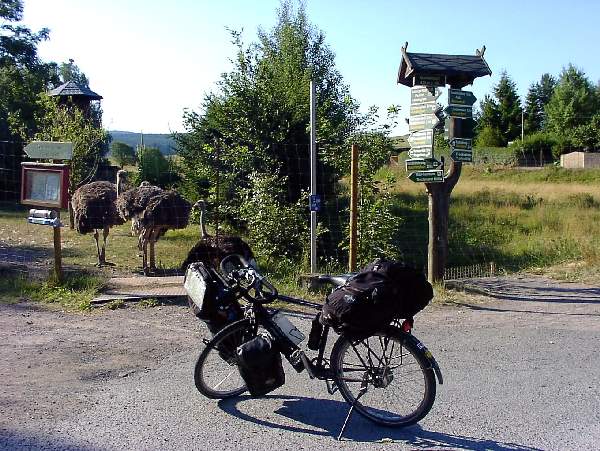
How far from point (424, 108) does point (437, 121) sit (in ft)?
→ 0.94

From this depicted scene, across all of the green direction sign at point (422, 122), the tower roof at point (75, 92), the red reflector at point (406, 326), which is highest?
the tower roof at point (75, 92)

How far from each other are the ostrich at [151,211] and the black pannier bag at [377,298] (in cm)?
630

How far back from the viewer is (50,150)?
9086mm

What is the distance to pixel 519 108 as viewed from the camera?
62.2 m

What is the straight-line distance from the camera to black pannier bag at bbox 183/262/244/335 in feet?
16.7

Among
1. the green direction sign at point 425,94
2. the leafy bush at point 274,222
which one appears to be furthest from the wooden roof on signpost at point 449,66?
the leafy bush at point 274,222

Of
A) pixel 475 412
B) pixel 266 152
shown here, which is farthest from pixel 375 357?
pixel 266 152

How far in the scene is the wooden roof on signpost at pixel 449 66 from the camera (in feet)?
29.7

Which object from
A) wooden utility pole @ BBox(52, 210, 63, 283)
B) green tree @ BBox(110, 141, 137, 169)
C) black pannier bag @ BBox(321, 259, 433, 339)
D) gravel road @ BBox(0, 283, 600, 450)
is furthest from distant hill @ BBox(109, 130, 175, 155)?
black pannier bag @ BBox(321, 259, 433, 339)

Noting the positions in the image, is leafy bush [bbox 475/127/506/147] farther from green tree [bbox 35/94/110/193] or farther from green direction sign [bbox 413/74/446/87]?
green direction sign [bbox 413/74/446/87]

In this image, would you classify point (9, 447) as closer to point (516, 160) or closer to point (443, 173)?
point (443, 173)

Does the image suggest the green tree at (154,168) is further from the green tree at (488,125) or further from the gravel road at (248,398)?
the green tree at (488,125)

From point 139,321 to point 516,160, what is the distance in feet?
135

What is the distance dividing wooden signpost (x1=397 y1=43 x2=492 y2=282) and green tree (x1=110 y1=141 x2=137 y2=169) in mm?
32004
